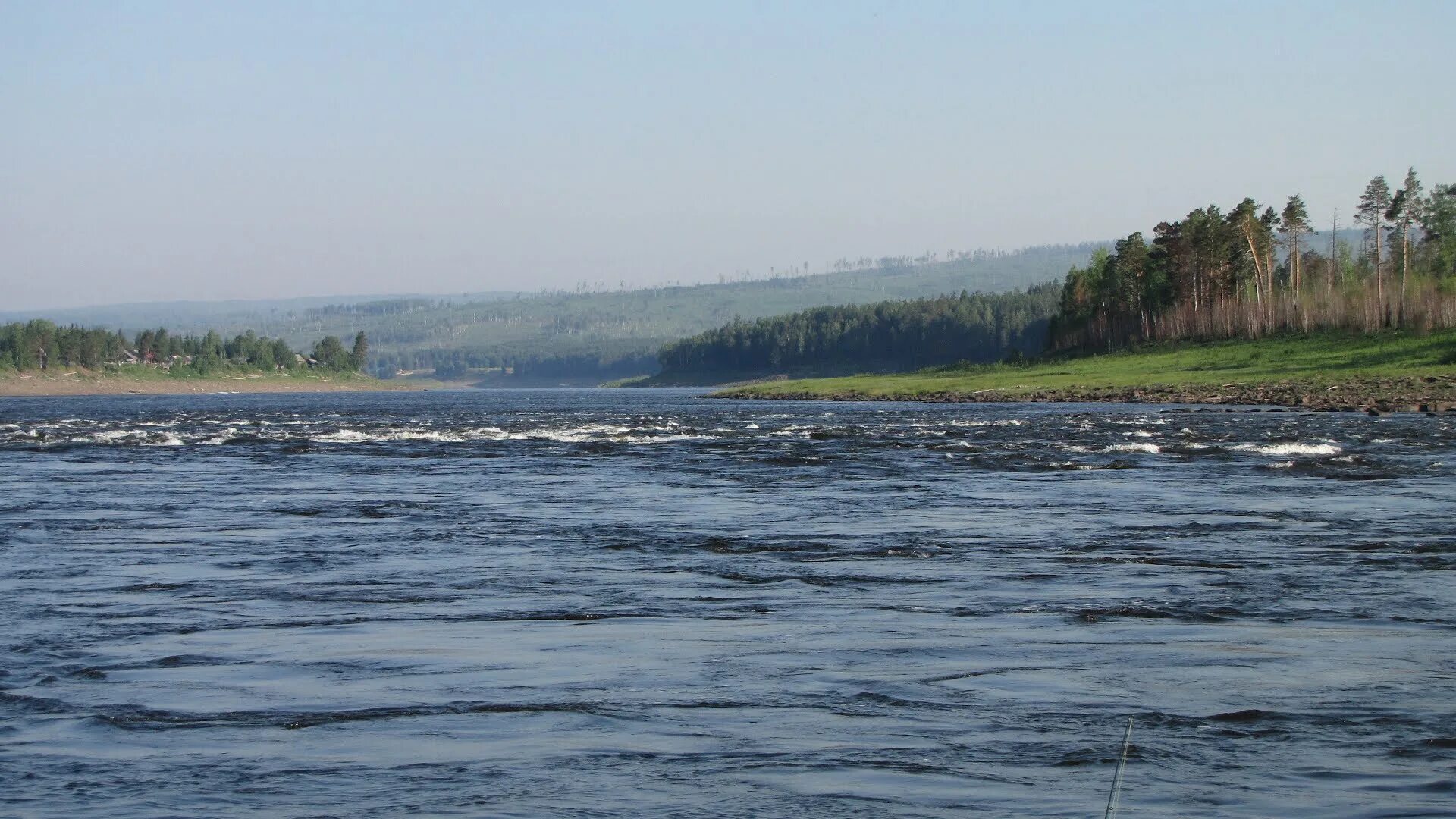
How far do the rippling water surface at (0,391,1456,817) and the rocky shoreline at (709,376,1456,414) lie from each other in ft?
142

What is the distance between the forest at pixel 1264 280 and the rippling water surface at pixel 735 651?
4147 inches

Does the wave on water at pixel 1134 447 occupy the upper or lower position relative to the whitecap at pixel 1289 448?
upper

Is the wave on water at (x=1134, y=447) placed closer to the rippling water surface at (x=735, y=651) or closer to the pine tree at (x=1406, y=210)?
the rippling water surface at (x=735, y=651)

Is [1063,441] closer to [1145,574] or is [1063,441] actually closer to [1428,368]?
[1145,574]

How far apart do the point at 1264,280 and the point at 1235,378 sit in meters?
60.4

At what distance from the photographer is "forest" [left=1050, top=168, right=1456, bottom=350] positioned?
125 meters

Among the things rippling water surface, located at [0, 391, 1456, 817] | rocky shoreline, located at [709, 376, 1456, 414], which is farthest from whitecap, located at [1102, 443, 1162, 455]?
rocky shoreline, located at [709, 376, 1456, 414]

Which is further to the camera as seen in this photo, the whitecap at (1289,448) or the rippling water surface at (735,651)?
the whitecap at (1289,448)

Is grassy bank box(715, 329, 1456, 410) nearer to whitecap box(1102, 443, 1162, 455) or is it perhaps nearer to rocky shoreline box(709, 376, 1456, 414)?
rocky shoreline box(709, 376, 1456, 414)

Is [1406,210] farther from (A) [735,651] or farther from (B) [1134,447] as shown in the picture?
(A) [735,651]

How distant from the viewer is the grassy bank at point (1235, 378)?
80.6m

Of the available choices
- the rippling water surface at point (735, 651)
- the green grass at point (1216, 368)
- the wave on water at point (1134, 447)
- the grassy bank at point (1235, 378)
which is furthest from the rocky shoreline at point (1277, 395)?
the rippling water surface at point (735, 651)

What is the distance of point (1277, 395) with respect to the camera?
82.6 m

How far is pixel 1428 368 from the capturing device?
92.4m
